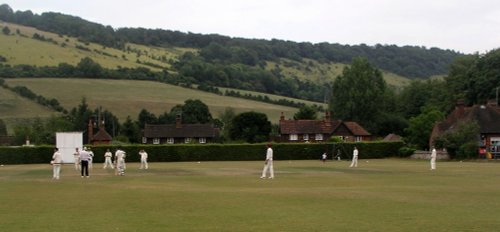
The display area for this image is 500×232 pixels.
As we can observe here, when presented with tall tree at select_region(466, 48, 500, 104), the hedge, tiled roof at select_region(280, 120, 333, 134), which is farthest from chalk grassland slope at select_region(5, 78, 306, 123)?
the hedge

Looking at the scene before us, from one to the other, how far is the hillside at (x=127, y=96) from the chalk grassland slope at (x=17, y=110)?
0.72 feet

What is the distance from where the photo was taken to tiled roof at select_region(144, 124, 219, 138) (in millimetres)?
112312

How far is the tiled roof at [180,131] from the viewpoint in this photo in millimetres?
112312

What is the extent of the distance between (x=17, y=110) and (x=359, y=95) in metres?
62.7

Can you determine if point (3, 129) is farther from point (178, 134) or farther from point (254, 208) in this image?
point (254, 208)

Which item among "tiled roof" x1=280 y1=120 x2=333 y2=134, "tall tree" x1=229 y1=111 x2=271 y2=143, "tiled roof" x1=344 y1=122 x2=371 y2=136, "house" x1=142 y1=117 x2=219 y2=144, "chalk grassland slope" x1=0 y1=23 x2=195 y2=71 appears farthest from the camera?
"chalk grassland slope" x1=0 y1=23 x2=195 y2=71

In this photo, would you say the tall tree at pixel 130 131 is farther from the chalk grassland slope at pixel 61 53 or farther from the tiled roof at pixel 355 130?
the chalk grassland slope at pixel 61 53

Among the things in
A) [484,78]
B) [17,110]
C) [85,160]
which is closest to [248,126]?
[484,78]

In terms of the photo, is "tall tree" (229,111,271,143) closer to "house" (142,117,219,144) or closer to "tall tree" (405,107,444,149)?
"house" (142,117,219,144)

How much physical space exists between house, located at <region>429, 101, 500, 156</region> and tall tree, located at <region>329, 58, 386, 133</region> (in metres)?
40.3

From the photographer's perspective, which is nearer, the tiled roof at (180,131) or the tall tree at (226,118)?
the tiled roof at (180,131)

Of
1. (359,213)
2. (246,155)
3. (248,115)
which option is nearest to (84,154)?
(359,213)

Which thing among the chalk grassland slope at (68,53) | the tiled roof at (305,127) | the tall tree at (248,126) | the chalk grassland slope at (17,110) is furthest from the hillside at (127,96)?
the tiled roof at (305,127)

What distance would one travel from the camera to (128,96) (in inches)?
5394
